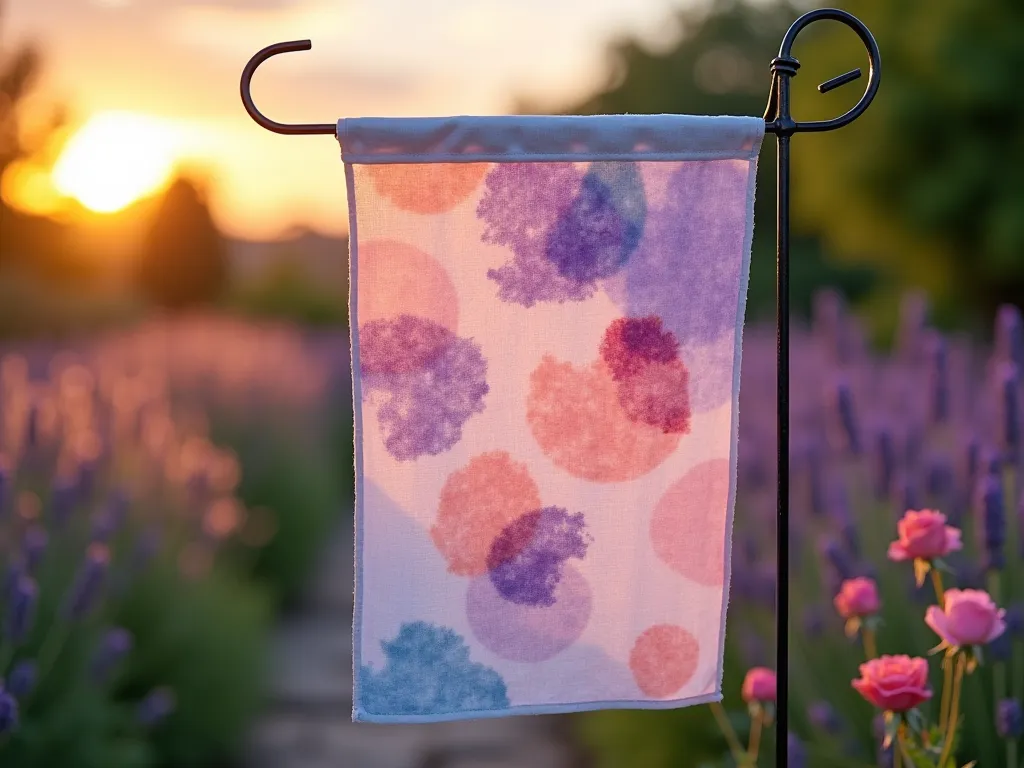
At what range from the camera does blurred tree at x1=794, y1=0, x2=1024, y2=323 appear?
802cm

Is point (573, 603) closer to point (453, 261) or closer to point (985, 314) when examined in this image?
point (453, 261)

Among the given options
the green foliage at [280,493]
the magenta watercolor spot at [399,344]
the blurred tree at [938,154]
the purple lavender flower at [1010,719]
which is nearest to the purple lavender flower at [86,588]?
the magenta watercolor spot at [399,344]

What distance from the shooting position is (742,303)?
130cm

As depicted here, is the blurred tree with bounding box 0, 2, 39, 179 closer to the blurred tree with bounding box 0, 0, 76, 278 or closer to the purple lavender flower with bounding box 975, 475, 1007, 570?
the blurred tree with bounding box 0, 0, 76, 278

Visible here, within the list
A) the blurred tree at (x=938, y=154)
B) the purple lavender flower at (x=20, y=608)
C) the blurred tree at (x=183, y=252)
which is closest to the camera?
the purple lavender flower at (x=20, y=608)

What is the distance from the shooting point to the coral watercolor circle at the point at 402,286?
124 cm

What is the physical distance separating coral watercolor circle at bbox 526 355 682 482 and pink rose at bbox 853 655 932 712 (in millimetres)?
385

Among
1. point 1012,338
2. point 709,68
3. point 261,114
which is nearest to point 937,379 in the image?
point 1012,338

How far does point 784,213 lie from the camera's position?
Result: 3.95 feet

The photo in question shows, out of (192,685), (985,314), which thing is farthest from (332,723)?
(985,314)

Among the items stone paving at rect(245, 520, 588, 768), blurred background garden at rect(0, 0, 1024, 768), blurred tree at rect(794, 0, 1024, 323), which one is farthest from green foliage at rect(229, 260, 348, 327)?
stone paving at rect(245, 520, 588, 768)

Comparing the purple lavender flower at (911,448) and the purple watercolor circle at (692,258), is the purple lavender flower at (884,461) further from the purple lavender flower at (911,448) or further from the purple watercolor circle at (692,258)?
the purple watercolor circle at (692,258)

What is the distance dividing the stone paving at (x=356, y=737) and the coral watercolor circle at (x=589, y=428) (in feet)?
7.86

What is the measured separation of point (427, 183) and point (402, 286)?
5.3 inches
